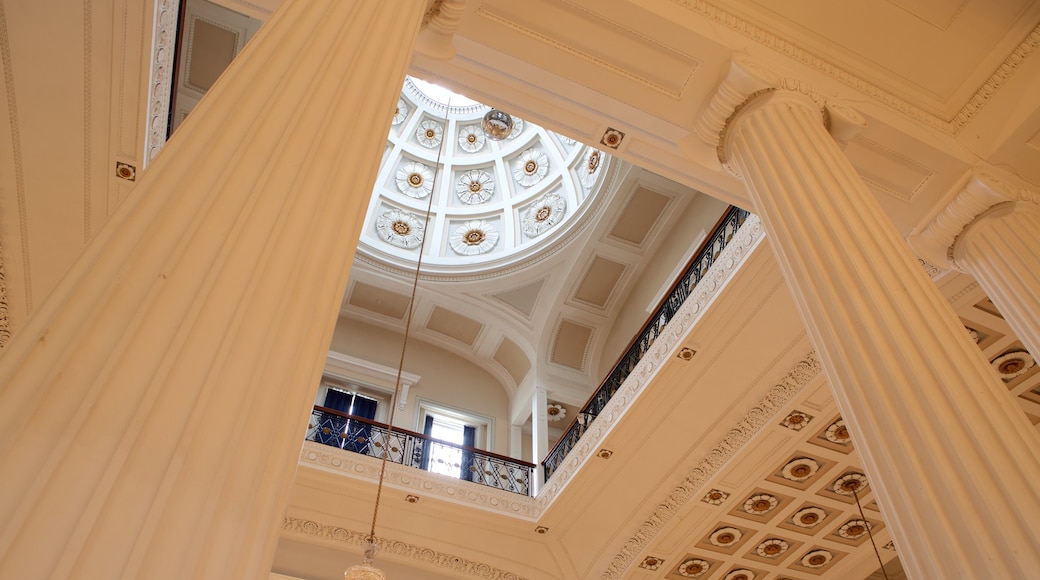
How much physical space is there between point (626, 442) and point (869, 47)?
4822 mm

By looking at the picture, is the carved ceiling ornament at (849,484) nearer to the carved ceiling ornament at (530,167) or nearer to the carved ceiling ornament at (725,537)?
the carved ceiling ornament at (725,537)

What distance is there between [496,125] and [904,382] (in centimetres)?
1046

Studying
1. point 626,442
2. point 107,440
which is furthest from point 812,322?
point 626,442

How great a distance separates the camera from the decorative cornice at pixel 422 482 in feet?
29.7

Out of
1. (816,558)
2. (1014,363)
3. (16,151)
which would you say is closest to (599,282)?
(816,558)

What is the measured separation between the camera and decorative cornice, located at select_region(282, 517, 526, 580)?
8859 mm

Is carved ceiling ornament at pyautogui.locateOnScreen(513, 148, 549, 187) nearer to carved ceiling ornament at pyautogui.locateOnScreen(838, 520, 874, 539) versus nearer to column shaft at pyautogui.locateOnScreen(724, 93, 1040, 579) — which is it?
carved ceiling ornament at pyautogui.locateOnScreen(838, 520, 874, 539)

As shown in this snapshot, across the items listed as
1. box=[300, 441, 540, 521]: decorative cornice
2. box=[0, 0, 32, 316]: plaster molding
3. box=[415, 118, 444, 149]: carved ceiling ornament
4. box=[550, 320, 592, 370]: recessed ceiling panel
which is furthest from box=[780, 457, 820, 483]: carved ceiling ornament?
box=[415, 118, 444, 149]: carved ceiling ornament

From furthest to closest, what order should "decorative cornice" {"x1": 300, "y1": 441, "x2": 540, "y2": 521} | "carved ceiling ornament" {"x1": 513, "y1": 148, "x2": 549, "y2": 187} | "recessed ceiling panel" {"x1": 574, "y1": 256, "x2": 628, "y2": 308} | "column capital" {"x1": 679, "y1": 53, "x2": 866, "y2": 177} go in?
"carved ceiling ornament" {"x1": 513, "y1": 148, "x2": 549, "y2": 187} → "recessed ceiling panel" {"x1": 574, "y1": 256, "x2": 628, "y2": 308} → "decorative cornice" {"x1": 300, "y1": 441, "x2": 540, "y2": 521} → "column capital" {"x1": 679, "y1": 53, "x2": 866, "y2": 177}

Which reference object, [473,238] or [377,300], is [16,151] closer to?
→ [377,300]

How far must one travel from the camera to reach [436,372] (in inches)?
506

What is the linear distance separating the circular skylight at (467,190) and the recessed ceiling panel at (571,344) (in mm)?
1402

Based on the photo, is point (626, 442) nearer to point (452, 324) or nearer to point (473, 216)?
point (452, 324)

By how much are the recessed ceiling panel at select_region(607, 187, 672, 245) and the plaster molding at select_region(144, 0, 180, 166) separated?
23.3 ft
